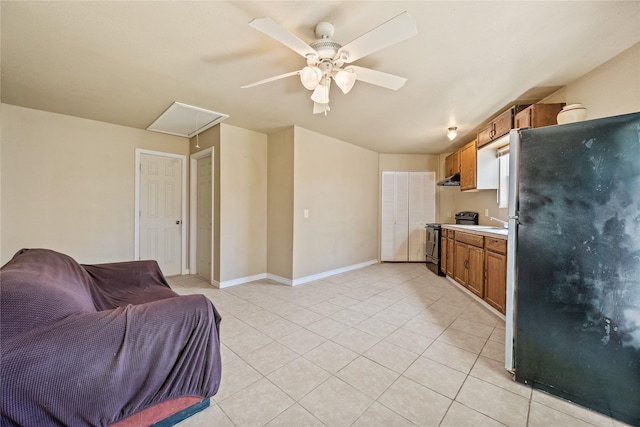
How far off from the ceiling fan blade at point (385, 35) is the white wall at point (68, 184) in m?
4.01

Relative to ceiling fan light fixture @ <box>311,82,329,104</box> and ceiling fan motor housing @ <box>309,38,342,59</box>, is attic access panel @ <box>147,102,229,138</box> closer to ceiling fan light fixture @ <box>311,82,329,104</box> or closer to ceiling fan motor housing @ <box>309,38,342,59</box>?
ceiling fan light fixture @ <box>311,82,329,104</box>

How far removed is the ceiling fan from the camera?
1.45m

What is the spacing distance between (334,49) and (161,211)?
4037 mm

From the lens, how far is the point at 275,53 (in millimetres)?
2133

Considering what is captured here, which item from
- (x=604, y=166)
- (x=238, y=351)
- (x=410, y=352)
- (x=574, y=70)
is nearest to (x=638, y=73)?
(x=574, y=70)

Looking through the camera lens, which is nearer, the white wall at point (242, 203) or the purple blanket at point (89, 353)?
the purple blanket at point (89, 353)

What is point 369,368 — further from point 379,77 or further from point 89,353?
point 379,77

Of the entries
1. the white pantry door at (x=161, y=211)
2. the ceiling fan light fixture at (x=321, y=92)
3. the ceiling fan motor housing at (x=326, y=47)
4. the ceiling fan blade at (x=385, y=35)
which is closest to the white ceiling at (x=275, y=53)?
the ceiling fan motor housing at (x=326, y=47)

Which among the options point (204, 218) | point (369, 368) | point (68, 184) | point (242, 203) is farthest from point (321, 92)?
point (68, 184)

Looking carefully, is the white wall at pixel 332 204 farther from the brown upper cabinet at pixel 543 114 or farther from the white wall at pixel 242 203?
the brown upper cabinet at pixel 543 114

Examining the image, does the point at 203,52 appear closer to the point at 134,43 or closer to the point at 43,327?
the point at 134,43

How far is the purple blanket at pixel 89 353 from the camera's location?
1010 mm

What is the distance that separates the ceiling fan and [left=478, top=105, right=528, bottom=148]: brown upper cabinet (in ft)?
6.59

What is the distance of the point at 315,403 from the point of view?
1.63 metres
